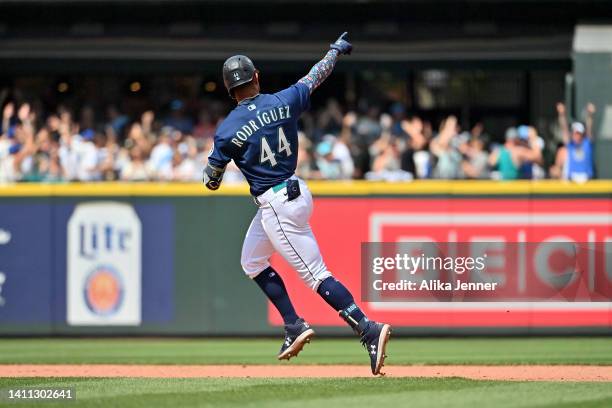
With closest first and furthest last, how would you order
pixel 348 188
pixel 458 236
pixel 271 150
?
pixel 271 150 < pixel 458 236 < pixel 348 188

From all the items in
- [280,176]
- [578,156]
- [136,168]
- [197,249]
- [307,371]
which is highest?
[578,156]

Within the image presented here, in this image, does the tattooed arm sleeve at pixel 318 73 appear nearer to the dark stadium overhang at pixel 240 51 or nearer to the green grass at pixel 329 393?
the green grass at pixel 329 393

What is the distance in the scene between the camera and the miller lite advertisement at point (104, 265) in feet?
46.1

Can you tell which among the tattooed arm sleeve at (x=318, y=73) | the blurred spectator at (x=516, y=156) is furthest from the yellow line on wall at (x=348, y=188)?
the tattooed arm sleeve at (x=318, y=73)

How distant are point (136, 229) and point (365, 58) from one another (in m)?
6.26

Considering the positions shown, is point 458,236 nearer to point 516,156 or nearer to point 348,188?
point 348,188

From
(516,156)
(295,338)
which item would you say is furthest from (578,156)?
(295,338)

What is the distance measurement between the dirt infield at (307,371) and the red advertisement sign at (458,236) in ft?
8.35

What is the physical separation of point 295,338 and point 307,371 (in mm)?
1459

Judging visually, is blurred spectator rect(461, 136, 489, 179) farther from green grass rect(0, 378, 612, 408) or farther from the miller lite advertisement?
green grass rect(0, 378, 612, 408)

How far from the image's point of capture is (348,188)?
14062mm

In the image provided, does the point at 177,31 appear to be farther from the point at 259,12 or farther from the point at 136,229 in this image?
the point at 136,229

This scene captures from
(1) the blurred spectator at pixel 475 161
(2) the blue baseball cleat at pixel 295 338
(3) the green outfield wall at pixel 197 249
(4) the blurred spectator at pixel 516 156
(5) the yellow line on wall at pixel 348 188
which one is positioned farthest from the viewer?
(1) the blurred spectator at pixel 475 161

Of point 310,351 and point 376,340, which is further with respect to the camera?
point 310,351
